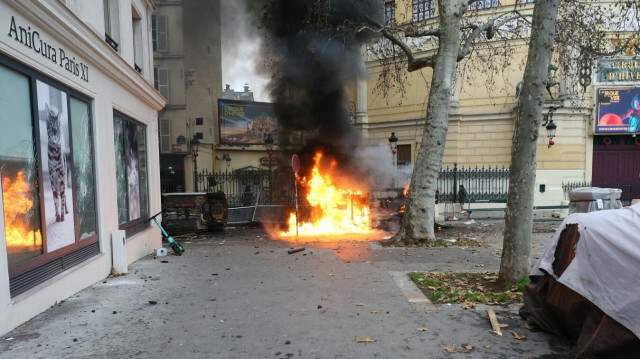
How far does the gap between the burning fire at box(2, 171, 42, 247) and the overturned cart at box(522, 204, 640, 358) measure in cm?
568

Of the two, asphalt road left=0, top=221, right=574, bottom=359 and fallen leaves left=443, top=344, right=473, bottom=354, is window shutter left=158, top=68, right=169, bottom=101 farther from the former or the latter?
fallen leaves left=443, top=344, right=473, bottom=354

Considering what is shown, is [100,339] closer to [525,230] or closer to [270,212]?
[525,230]

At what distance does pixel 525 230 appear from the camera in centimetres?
512

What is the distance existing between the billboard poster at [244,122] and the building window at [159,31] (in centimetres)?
489

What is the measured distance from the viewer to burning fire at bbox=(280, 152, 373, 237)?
41.1 ft

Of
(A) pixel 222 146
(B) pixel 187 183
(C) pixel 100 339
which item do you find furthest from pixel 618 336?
(A) pixel 222 146

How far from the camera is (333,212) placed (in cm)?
1329

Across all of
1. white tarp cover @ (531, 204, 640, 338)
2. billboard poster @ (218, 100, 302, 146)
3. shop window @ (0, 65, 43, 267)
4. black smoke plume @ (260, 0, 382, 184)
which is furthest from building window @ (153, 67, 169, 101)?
white tarp cover @ (531, 204, 640, 338)

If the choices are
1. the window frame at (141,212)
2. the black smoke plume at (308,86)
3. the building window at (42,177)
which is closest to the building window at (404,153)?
the black smoke plume at (308,86)

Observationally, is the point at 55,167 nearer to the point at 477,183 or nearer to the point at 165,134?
the point at 477,183

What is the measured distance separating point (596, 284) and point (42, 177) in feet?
20.1

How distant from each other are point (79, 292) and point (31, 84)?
2900 millimetres

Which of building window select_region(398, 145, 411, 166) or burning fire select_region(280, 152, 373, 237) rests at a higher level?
building window select_region(398, 145, 411, 166)

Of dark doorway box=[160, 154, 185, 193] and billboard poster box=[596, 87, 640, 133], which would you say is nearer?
billboard poster box=[596, 87, 640, 133]
